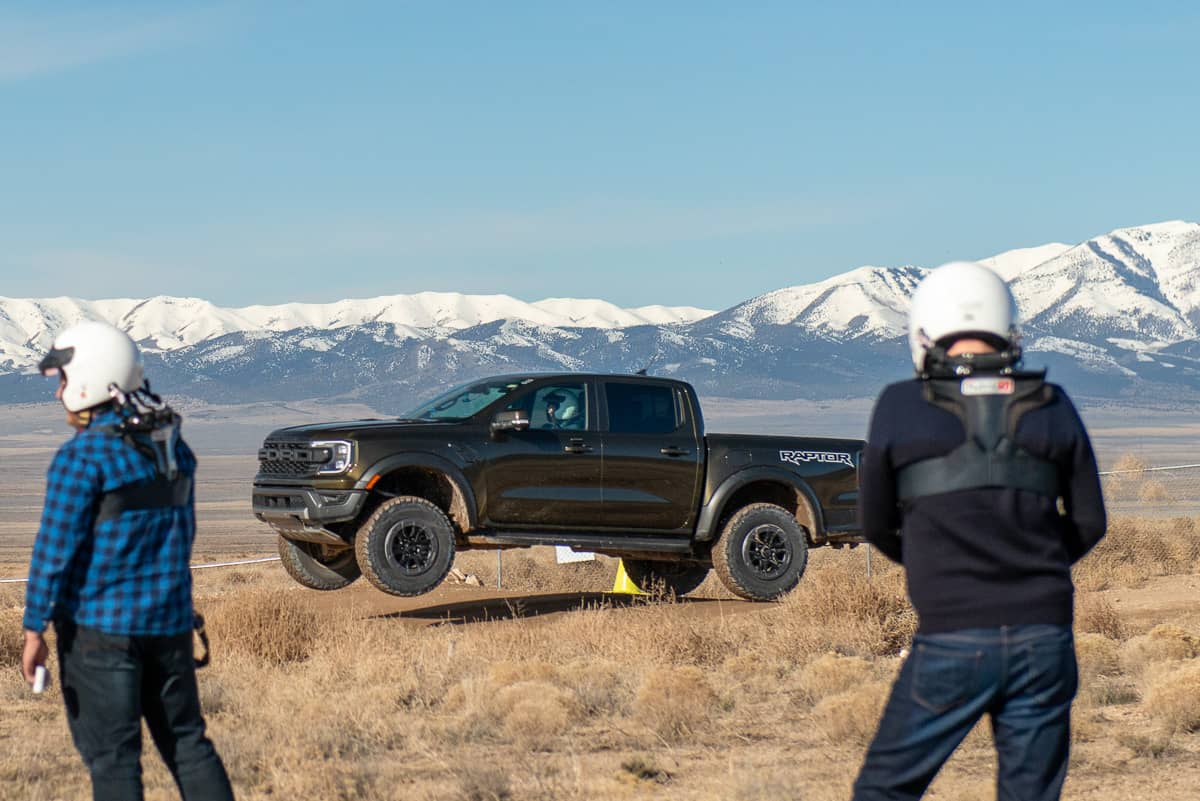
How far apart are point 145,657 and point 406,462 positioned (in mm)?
7874

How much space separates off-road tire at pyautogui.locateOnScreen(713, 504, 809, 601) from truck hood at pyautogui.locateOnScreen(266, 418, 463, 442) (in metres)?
2.56

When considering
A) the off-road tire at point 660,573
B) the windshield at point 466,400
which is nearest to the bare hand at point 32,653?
the windshield at point 466,400

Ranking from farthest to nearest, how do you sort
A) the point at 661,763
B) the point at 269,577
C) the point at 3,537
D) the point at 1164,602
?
the point at 3,537, the point at 269,577, the point at 1164,602, the point at 661,763

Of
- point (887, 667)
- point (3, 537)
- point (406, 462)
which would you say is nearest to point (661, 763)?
point (887, 667)

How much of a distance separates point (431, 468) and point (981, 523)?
29.5ft

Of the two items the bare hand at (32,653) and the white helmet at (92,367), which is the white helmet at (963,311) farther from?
the bare hand at (32,653)

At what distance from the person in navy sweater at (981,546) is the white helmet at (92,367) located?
2266mm

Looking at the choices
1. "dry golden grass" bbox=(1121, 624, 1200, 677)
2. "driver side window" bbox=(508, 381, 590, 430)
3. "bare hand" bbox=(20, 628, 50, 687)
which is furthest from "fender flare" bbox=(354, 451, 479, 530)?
"bare hand" bbox=(20, 628, 50, 687)

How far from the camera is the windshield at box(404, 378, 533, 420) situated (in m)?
13.5

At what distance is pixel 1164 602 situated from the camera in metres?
16.9

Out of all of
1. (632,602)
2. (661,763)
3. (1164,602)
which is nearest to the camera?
(661,763)

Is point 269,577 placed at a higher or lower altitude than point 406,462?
lower

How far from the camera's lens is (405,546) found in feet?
42.3

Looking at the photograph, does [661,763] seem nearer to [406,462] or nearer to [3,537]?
[406,462]
